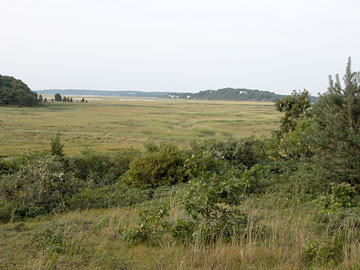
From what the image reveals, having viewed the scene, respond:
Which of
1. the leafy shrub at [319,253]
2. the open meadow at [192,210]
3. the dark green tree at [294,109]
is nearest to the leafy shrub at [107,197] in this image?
the open meadow at [192,210]

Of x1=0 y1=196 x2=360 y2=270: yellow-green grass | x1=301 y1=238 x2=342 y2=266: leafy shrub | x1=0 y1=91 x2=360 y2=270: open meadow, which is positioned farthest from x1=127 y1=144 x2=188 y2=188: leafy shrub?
x1=301 y1=238 x2=342 y2=266: leafy shrub

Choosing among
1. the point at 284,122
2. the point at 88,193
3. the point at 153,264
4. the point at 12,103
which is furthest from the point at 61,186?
the point at 12,103

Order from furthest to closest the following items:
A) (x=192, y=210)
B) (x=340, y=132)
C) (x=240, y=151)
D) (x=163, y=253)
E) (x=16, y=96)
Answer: (x=16, y=96), (x=240, y=151), (x=340, y=132), (x=192, y=210), (x=163, y=253)

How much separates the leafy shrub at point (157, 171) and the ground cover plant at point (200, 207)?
4 centimetres

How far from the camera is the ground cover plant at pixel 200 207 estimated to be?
5.24 meters

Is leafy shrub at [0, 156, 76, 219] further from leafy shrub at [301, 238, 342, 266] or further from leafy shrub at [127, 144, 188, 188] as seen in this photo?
leafy shrub at [301, 238, 342, 266]

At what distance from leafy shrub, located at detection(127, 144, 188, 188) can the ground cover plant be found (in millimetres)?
41

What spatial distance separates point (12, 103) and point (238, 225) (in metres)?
79.9

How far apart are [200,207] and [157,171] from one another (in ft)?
23.2

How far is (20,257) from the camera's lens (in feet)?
17.9

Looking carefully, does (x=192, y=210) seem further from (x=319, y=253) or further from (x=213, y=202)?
(x=319, y=253)

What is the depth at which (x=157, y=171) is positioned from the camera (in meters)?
12.8

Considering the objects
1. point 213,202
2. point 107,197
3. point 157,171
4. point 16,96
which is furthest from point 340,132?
point 16,96

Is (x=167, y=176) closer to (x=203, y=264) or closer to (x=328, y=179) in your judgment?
(x=328, y=179)
